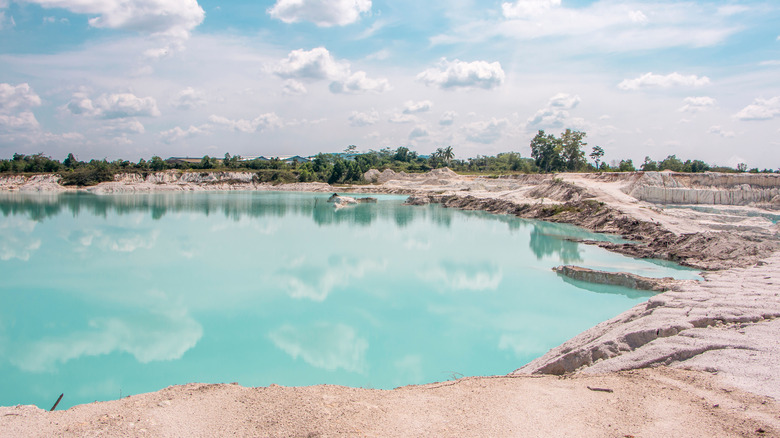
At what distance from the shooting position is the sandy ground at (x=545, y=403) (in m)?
4.71

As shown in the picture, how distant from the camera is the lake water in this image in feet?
30.4

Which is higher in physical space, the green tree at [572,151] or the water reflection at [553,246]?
the green tree at [572,151]

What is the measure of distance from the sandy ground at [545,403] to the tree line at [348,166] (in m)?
56.7

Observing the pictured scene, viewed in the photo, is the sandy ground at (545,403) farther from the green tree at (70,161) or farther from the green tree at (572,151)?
the green tree at (70,161)

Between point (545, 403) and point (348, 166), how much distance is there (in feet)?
285

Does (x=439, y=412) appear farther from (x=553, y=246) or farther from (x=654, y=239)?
(x=654, y=239)

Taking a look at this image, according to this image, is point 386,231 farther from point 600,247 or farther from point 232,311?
point 232,311

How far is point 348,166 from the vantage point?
90812 millimetres

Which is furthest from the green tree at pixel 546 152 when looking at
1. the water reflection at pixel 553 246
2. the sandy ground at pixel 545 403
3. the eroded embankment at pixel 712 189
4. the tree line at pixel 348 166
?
the sandy ground at pixel 545 403

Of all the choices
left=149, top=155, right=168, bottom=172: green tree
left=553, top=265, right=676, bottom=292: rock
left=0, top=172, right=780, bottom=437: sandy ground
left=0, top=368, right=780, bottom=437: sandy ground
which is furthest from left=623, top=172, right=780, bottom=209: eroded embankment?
left=149, top=155, right=168, bottom=172: green tree

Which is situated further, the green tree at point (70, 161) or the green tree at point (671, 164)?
the green tree at point (70, 161)

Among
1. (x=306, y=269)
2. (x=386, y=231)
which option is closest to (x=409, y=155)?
(x=386, y=231)

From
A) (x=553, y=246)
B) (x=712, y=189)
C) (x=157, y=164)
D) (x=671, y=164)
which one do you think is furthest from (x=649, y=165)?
(x=157, y=164)

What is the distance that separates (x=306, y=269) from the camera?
1850 cm
